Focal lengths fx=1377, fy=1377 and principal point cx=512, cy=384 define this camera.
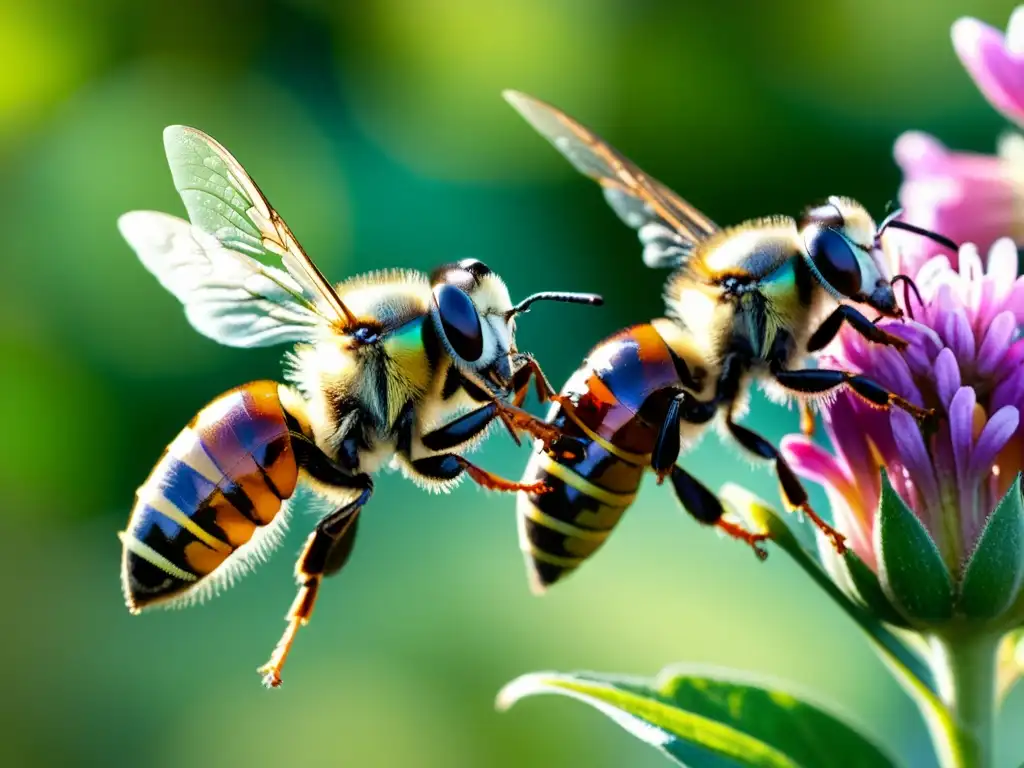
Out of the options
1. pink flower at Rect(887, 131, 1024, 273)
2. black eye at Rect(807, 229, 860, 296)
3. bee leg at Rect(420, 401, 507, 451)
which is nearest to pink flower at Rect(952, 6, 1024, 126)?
pink flower at Rect(887, 131, 1024, 273)

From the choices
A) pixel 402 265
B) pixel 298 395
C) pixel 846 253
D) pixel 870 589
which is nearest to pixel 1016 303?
pixel 846 253

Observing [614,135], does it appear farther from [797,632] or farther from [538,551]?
[538,551]

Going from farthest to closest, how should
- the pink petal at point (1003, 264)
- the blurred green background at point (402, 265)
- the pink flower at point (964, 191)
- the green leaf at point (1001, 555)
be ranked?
the blurred green background at point (402, 265) → the pink flower at point (964, 191) → the pink petal at point (1003, 264) → the green leaf at point (1001, 555)

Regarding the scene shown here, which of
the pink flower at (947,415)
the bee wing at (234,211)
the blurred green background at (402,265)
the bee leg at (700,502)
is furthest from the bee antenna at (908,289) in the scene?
the blurred green background at (402,265)

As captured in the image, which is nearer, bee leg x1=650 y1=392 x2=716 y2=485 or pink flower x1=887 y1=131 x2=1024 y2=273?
bee leg x1=650 y1=392 x2=716 y2=485

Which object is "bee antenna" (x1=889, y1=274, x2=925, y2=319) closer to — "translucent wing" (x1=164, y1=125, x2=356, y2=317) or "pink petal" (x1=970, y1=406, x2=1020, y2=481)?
"pink petal" (x1=970, y1=406, x2=1020, y2=481)

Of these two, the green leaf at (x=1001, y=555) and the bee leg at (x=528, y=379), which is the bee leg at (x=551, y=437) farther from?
the green leaf at (x=1001, y=555)

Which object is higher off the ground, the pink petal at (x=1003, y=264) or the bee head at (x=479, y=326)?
the pink petal at (x=1003, y=264)
